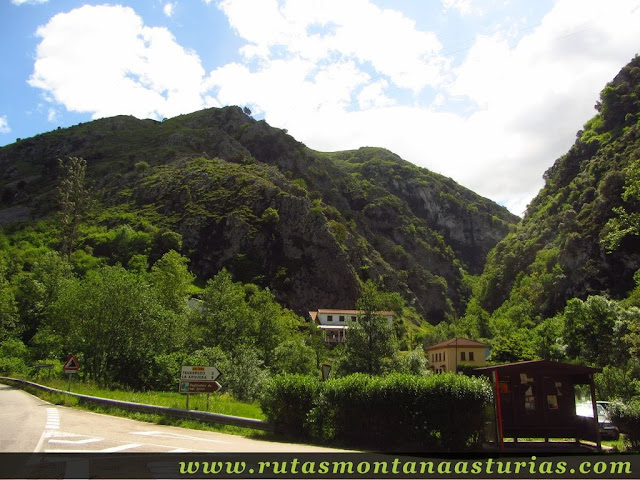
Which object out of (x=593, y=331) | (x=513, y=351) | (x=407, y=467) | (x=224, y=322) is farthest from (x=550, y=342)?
(x=407, y=467)

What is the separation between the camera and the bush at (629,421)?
1534 cm

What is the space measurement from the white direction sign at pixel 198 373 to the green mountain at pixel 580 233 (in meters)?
59.3

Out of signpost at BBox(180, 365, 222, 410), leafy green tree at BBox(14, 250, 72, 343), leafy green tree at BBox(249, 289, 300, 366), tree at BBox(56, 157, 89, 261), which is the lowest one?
signpost at BBox(180, 365, 222, 410)

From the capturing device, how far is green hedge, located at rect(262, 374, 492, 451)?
12.9 metres

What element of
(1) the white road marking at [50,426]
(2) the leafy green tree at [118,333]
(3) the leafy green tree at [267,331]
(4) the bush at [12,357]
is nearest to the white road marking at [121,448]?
(1) the white road marking at [50,426]

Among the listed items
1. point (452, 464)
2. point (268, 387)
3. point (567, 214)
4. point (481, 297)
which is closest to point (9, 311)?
point (268, 387)

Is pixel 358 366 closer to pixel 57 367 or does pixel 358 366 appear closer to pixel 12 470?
pixel 12 470

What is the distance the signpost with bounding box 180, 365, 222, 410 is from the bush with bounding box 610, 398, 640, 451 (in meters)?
14.4

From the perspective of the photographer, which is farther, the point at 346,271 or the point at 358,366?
the point at 346,271

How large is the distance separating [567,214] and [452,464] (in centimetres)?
11545

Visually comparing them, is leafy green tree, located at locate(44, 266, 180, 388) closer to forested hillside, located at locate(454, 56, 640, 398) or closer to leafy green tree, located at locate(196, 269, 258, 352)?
leafy green tree, located at locate(196, 269, 258, 352)

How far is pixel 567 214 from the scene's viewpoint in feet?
362

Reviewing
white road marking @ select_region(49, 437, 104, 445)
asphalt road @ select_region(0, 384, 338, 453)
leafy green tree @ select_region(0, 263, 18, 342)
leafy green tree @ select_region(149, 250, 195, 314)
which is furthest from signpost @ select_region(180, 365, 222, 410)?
leafy green tree @ select_region(0, 263, 18, 342)

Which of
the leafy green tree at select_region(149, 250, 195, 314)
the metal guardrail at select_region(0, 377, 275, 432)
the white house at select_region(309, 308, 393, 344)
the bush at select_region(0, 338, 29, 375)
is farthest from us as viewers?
the white house at select_region(309, 308, 393, 344)
